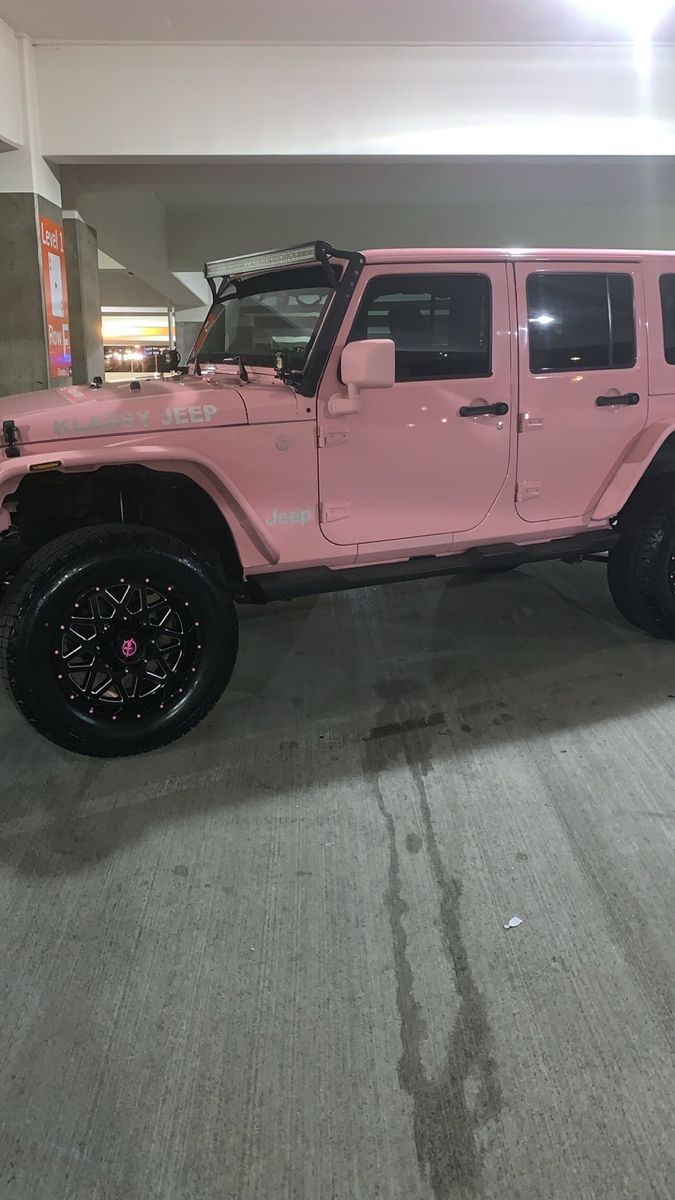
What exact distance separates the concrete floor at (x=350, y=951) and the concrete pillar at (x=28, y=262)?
12.8 feet

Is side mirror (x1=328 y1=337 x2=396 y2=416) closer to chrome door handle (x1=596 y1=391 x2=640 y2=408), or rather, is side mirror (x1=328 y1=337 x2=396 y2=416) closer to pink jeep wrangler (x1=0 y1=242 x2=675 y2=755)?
pink jeep wrangler (x1=0 y1=242 x2=675 y2=755)

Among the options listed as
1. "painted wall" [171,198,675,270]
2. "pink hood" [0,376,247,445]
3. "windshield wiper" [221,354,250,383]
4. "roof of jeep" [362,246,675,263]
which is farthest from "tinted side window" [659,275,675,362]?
"painted wall" [171,198,675,270]

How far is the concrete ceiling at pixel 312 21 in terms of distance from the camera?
5125 mm

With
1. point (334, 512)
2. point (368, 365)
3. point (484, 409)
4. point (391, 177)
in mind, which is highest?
point (391, 177)

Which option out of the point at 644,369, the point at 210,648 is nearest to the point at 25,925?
the point at 210,648

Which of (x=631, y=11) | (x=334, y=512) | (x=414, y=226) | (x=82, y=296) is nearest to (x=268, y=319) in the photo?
(x=334, y=512)

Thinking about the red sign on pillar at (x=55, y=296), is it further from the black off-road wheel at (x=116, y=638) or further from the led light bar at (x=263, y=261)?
the black off-road wheel at (x=116, y=638)

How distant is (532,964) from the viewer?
201 cm

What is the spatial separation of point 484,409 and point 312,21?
153 inches

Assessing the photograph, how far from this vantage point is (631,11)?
5.20 m

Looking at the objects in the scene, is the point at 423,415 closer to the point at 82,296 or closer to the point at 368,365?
the point at 368,365

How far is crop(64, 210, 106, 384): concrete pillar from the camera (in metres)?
6.75

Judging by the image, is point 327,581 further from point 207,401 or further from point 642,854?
point 642,854

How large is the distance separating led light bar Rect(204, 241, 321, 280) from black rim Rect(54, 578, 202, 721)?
1511mm
